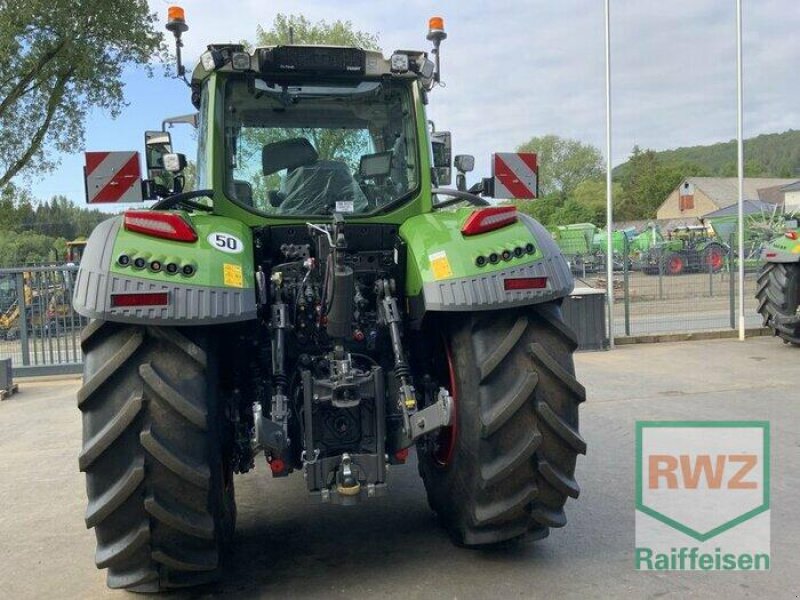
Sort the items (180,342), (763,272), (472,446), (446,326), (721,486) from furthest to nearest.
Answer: (763,272), (721,486), (446,326), (472,446), (180,342)

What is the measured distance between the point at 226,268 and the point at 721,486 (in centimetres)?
329

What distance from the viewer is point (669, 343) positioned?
38.5ft

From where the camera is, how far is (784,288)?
1075 centimetres

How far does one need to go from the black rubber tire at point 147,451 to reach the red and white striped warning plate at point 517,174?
403 centimetres

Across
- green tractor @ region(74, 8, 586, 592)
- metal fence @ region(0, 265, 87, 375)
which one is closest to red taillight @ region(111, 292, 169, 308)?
green tractor @ region(74, 8, 586, 592)

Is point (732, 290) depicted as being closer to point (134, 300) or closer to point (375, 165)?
point (375, 165)

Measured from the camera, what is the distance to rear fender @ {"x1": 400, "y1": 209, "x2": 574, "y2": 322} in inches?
130

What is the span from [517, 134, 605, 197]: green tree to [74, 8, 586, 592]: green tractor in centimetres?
8380

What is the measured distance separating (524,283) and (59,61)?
1566 cm

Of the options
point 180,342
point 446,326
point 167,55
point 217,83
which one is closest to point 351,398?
point 446,326

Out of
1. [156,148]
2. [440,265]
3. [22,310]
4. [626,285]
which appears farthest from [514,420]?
[626,285]

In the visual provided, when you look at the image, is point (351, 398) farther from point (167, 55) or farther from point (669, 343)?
point (167, 55)

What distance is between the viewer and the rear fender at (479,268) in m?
3.31

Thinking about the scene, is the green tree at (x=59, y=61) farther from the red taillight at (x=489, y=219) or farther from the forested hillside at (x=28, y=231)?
the red taillight at (x=489, y=219)
